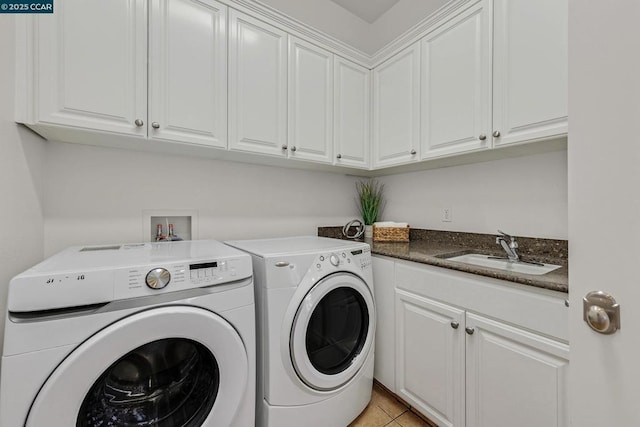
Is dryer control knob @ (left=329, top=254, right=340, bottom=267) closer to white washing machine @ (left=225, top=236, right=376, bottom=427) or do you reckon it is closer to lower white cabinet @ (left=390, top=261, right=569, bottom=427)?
white washing machine @ (left=225, top=236, right=376, bottom=427)

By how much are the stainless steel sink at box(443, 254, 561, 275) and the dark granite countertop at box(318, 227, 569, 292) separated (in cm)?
4

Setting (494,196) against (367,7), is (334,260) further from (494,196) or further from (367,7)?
(367,7)

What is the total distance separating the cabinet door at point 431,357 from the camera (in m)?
1.26

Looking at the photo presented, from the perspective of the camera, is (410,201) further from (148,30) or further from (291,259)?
(148,30)

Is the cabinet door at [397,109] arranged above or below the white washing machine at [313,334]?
above

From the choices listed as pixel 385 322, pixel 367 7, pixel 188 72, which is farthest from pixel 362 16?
pixel 385 322

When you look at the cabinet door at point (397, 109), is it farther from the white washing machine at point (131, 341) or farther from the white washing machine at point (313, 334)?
the white washing machine at point (131, 341)

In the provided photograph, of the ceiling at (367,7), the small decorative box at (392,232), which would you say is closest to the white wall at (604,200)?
the small decorative box at (392,232)

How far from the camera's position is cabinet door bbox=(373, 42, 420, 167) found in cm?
181

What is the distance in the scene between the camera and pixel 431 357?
4.49 ft

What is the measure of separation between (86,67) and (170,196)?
72 cm

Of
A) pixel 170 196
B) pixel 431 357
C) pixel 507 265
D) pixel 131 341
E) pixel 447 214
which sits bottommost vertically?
pixel 431 357

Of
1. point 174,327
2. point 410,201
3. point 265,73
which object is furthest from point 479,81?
point 174,327

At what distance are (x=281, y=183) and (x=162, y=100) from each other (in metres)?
0.93
